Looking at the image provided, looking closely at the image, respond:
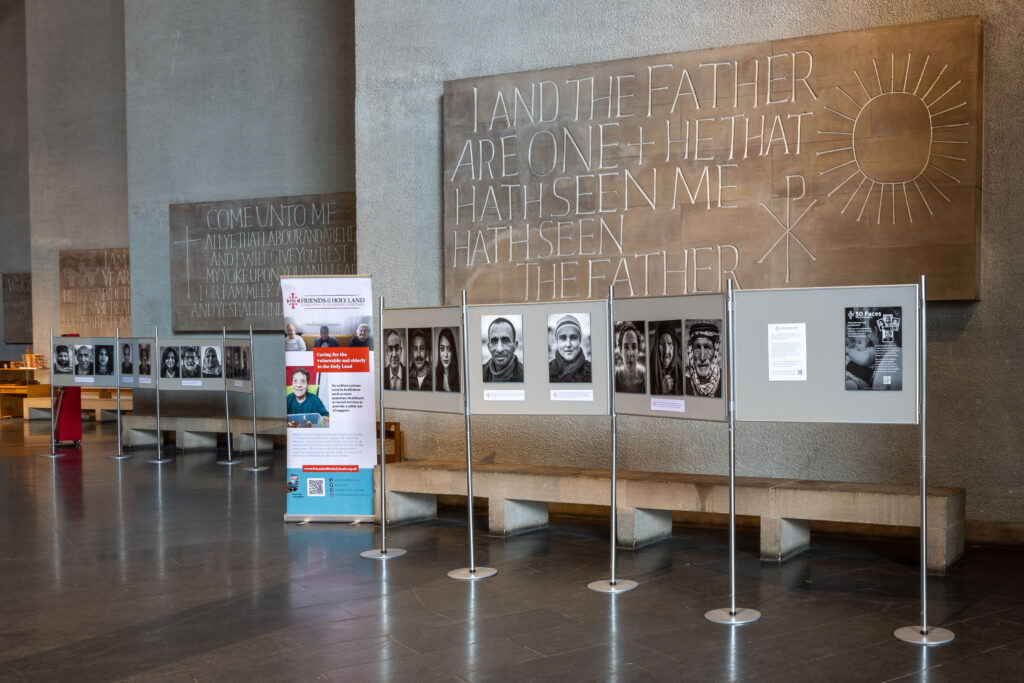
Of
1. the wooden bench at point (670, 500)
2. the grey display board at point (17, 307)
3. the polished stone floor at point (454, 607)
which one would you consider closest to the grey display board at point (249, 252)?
the polished stone floor at point (454, 607)

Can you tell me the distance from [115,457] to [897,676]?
34.0 feet

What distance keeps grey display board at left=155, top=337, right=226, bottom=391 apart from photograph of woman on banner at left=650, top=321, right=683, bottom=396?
24.2 feet

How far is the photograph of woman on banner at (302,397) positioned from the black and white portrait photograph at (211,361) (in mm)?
4571

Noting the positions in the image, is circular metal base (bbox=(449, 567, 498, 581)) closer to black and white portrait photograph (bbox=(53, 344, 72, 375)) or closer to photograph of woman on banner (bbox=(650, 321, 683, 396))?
photograph of woman on banner (bbox=(650, 321, 683, 396))

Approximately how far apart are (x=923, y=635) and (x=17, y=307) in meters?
19.6

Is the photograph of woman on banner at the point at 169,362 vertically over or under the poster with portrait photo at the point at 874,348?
under

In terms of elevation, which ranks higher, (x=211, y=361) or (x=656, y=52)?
(x=656, y=52)

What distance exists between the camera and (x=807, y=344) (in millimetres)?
5039

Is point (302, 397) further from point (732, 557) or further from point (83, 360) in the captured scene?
point (83, 360)

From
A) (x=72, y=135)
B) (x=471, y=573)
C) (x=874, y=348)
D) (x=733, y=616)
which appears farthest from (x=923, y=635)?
(x=72, y=135)

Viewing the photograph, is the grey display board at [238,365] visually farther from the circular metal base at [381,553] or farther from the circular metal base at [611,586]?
the circular metal base at [611,586]

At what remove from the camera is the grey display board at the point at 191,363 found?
12.0m

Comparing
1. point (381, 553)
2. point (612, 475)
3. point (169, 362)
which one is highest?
point (169, 362)

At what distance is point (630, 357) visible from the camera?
571 cm
